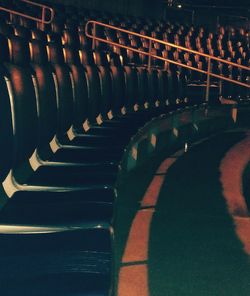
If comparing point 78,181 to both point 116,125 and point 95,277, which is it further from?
point 116,125

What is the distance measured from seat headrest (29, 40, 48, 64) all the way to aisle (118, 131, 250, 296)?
2.24ft

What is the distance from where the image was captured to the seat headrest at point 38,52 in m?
2.21

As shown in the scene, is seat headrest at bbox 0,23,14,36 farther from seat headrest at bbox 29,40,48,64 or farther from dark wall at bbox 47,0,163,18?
dark wall at bbox 47,0,163,18

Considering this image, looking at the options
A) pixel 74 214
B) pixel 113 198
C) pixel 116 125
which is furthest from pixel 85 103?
pixel 74 214

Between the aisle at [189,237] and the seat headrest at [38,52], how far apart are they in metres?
0.68

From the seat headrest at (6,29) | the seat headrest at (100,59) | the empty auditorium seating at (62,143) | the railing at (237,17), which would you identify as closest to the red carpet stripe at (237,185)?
the empty auditorium seating at (62,143)

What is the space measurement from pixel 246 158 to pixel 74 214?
2.00 m

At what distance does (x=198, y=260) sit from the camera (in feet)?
4.81

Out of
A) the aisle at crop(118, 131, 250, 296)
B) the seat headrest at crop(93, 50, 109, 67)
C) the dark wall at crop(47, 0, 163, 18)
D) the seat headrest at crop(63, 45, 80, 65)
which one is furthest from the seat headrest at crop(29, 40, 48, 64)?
the dark wall at crop(47, 0, 163, 18)

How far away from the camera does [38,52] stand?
2252 mm

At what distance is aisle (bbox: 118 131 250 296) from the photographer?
133 cm

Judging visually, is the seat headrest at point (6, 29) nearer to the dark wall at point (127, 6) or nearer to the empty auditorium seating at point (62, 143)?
the empty auditorium seating at point (62, 143)

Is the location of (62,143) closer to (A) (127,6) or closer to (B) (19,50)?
(B) (19,50)

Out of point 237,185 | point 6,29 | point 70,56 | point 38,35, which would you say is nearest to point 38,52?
point 70,56
